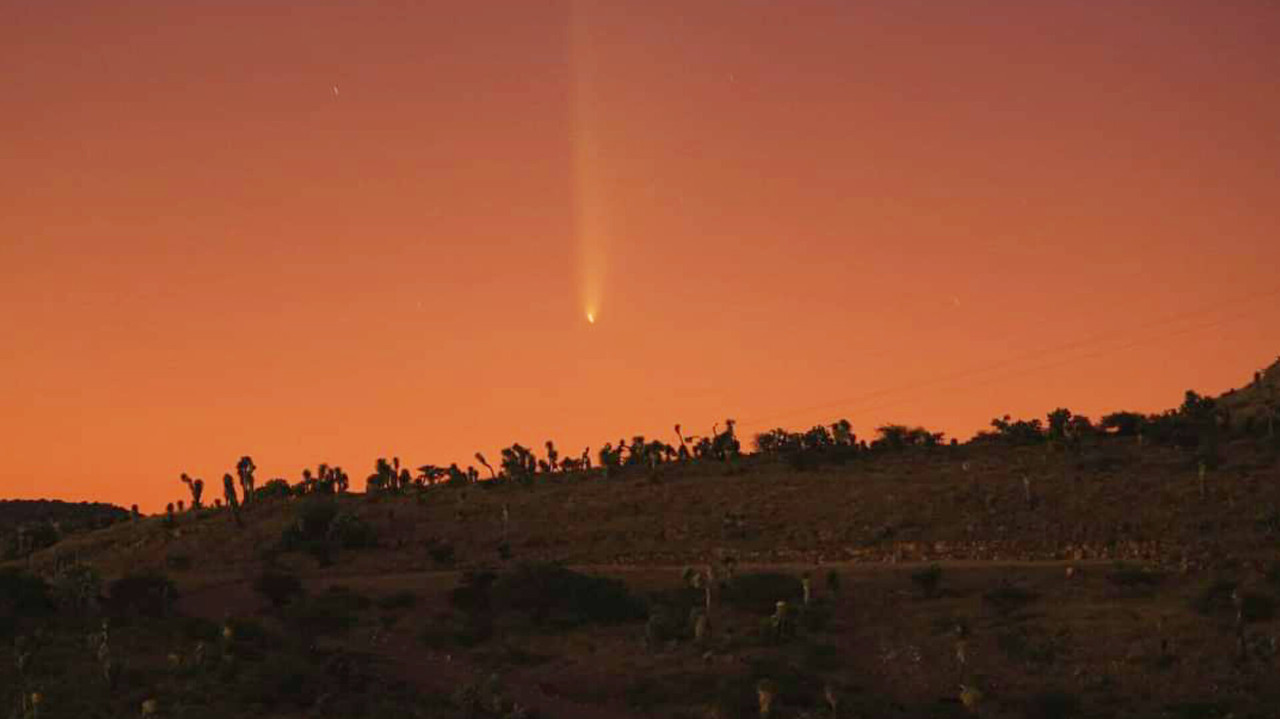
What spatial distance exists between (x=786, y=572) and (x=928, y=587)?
9.31 metres

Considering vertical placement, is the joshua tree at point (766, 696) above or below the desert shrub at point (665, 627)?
below

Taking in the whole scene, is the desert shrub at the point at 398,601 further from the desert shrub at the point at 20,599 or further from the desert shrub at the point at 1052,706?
the desert shrub at the point at 1052,706

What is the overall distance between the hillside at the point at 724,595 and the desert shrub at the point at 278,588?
0.17 meters

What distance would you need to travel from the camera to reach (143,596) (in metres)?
63.7

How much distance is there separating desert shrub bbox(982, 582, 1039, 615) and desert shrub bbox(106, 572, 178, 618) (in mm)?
39812

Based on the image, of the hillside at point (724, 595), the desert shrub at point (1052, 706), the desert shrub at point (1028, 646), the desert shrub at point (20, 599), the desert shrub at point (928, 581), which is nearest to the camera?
the desert shrub at point (1052, 706)

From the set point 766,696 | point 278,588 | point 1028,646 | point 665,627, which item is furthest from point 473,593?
point 1028,646

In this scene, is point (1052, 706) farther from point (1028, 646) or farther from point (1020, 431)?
point (1020, 431)

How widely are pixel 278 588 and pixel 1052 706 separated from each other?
134ft

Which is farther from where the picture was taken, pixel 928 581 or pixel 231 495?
pixel 231 495

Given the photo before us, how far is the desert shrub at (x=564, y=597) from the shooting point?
205 feet

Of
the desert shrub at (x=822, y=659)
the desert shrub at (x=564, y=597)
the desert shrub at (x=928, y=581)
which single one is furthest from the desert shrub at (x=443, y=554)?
the desert shrub at (x=822, y=659)

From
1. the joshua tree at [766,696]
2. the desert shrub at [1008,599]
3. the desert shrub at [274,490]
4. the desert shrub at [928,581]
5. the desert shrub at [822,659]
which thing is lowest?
the joshua tree at [766,696]

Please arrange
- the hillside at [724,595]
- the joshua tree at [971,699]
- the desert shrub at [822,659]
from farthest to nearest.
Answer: the desert shrub at [822,659]
the hillside at [724,595]
the joshua tree at [971,699]
